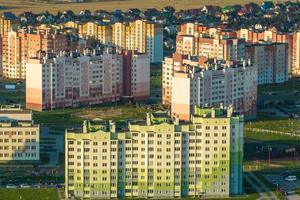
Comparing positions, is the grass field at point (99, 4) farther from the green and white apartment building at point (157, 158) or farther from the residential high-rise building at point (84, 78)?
the green and white apartment building at point (157, 158)

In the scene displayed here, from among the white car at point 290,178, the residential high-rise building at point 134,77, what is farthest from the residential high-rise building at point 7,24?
the white car at point 290,178

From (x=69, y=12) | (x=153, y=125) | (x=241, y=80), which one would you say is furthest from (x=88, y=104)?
(x=69, y=12)

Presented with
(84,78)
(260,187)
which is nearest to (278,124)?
(84,78)

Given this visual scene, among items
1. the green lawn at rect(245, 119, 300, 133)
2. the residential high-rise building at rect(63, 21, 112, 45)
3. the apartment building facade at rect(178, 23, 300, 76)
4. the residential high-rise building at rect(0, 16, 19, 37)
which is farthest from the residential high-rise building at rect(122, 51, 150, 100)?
the residential high-rise building at rect(0, 16, 19, 37)

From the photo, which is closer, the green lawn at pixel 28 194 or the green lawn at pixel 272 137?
the green lawn at pixel 28 194

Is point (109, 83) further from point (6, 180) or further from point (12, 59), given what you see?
point (6, 180)

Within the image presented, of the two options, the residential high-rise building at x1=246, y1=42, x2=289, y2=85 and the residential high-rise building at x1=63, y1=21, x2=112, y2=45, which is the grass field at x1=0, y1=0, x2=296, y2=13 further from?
the residential high-rise building at x1=246, y1=42, x2=289, y2=85
